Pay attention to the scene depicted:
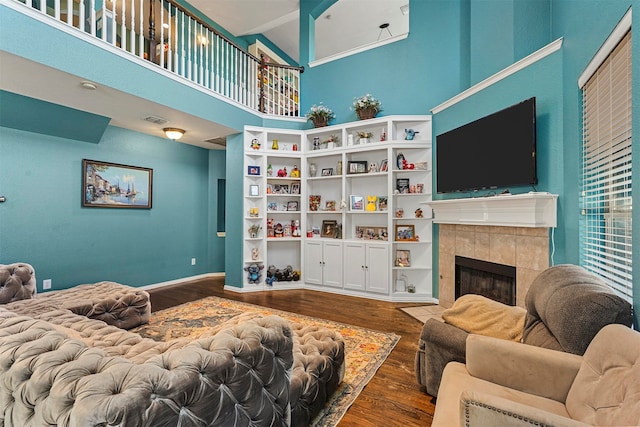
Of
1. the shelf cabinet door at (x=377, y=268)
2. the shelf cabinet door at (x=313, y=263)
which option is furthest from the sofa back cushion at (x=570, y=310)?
the shelf cabinet door at (x=313, y=263)

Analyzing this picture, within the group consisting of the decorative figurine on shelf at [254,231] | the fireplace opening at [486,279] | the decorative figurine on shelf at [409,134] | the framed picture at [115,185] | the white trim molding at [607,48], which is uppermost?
the decorative figurine on shelf at [409,134]

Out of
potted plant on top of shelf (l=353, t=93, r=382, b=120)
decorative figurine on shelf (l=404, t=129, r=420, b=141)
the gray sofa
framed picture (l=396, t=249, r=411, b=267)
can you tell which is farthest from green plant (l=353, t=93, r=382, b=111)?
the gray sofa

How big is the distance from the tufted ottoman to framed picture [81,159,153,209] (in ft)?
5.20

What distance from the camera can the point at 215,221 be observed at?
601 cm

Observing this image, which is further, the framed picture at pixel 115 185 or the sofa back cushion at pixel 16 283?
the framed picture at pixel 115 185

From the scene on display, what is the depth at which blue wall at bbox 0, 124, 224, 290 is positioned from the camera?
352cm

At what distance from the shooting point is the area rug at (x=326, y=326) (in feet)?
6.36

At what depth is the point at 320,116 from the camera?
16.2 ft

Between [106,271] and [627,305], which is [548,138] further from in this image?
[106,271]

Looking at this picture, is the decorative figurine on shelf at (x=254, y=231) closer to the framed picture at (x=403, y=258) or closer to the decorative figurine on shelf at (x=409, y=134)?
the framed picture at (x=403, y=258)

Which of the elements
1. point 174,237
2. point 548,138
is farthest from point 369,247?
point 174,237

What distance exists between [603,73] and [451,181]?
186 centimetres

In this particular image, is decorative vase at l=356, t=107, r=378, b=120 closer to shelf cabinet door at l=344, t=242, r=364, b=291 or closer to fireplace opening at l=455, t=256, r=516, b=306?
shelf cabinet door at l=344, t=242, r=364, b=291

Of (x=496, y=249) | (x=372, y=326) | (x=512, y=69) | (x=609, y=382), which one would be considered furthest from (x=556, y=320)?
(x=512, y=69)
